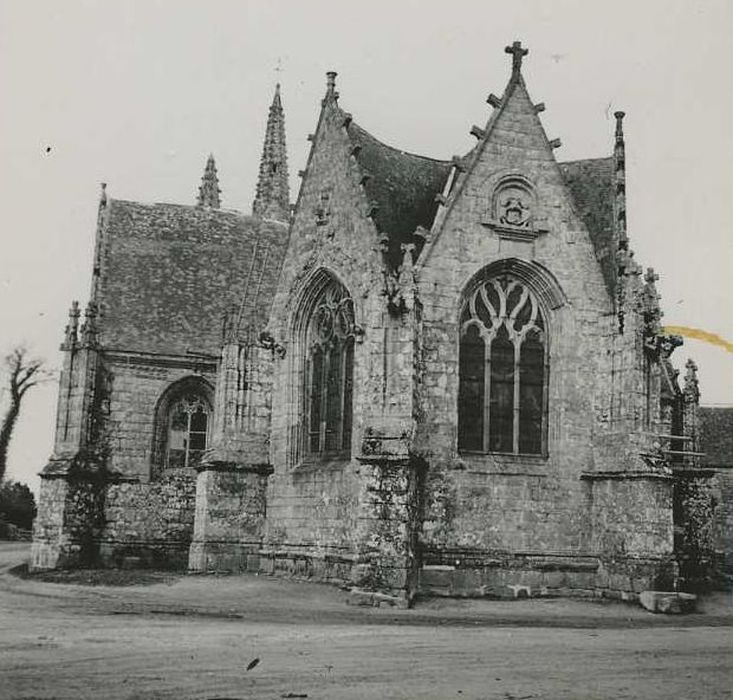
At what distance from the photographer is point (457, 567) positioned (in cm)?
2019

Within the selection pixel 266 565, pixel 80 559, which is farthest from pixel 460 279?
pixel 80 559

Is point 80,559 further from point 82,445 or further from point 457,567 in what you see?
point 457,567

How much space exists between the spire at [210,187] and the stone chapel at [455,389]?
2601cm

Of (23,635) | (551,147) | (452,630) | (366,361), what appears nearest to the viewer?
(23,635)

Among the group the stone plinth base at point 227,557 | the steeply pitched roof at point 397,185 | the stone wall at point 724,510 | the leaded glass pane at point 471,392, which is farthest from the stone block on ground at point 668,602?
the stone wall at point 724,510

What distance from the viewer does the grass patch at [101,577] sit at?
22.2m

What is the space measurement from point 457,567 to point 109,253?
1472cm

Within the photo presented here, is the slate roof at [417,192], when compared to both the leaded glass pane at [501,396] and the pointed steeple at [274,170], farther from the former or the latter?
the pointed steeple at [274,170]

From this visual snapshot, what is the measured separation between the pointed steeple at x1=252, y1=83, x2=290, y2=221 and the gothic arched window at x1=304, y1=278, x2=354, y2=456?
Answer: 21.5 metres

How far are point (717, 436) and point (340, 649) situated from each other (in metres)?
40.4

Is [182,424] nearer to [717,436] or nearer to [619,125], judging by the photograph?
[619,125]

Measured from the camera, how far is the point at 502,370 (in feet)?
70.7

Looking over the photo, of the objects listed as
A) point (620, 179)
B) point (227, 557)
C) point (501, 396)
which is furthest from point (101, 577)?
point (620, 179)

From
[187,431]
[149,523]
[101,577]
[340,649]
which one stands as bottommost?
[340,649]
